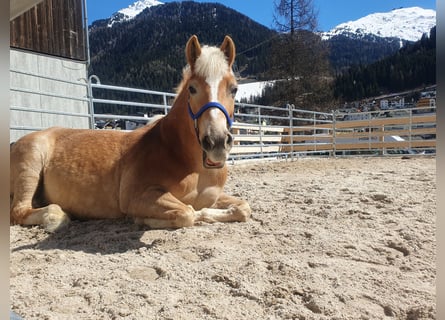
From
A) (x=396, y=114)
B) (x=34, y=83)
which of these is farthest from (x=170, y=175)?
(x=396, y=114)

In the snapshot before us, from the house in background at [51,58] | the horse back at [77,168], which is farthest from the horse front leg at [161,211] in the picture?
the house in background at [51,58]

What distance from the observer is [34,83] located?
775 centimetres

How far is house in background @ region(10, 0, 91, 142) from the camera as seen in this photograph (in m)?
7.43

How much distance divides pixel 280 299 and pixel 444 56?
1.26 metres

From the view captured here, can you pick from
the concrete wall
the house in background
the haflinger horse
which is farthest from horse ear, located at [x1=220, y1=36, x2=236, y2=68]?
the house in background

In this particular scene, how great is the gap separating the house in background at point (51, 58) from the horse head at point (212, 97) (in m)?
5.37

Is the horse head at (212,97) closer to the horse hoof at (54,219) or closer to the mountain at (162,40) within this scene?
the horse hoof at (54,219)

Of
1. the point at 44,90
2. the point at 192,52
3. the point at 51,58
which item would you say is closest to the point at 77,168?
the point at 192,52

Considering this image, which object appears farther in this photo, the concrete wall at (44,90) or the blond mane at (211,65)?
the concrete wall at (44,90)

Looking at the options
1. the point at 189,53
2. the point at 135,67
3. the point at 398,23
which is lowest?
the point at 189,53

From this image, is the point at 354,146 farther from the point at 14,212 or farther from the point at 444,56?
the point at 444,56

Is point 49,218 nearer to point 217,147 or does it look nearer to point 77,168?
point 77,168

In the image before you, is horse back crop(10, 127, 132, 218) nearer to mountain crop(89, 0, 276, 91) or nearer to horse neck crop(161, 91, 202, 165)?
horse neck crop(161, 91, 202, 165)

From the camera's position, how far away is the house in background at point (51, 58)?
24.4 ft
